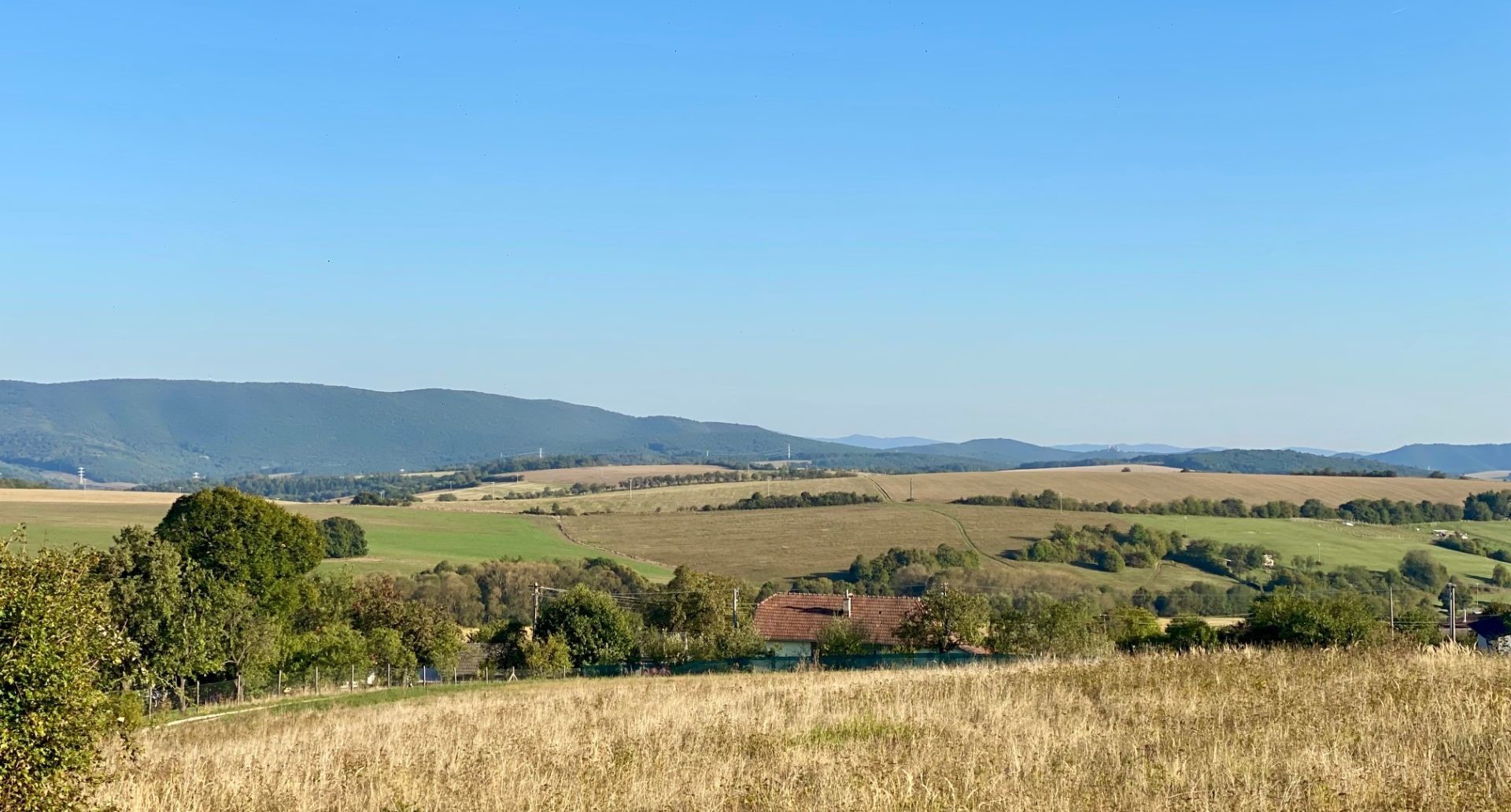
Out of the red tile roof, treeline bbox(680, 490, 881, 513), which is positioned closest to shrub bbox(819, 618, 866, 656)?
the red tile roof

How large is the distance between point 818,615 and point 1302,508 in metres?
73.0

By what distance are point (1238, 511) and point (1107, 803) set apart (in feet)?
415

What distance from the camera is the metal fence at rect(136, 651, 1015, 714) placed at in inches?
1642

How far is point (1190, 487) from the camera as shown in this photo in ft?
452

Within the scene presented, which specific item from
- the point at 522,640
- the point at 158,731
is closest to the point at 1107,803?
the point at 158,731

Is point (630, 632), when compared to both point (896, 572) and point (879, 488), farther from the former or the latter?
point (879, 488)

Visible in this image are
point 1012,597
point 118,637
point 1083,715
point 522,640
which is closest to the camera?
point 118,637

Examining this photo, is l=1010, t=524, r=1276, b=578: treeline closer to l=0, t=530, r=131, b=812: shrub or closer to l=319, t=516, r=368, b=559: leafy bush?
l=319, t=516, r=368, b=559: leafy bush

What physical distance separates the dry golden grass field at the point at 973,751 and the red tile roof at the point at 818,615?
5236cm

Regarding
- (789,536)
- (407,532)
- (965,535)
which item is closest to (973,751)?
(965,535)

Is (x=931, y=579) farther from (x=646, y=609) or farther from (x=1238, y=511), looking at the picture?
(x=1238, y=511)

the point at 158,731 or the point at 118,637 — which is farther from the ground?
the point at 118,637

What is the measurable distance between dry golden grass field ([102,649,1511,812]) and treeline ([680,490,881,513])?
11686cm

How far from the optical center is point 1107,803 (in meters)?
9.12
